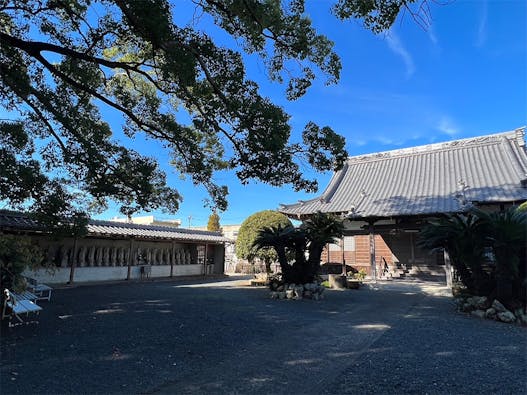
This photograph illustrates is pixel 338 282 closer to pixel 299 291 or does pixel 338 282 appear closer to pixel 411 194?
pixel 299 291

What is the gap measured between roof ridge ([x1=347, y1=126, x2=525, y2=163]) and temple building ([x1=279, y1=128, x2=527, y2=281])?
1.8 inches

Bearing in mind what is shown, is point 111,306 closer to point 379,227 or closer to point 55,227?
point 55,227

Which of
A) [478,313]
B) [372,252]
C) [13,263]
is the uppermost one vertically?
[372,252]

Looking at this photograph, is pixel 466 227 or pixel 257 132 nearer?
pixel 257 132

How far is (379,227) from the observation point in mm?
16234

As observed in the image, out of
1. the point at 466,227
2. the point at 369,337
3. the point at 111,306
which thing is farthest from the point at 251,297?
the point at 466,227

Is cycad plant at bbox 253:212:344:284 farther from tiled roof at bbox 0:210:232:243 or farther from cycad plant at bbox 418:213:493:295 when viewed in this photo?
tiled roof at bbox 0:210:232:243

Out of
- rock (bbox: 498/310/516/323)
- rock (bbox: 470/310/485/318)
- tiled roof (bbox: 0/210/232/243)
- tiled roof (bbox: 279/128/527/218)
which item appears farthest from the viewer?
tiled roof (bbox: 279/128/527/218)

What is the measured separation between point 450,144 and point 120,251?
19252 mm

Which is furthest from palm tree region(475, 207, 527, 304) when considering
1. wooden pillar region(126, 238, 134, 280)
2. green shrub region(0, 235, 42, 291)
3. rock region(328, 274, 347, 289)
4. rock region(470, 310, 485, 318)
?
wooden pillar region(126, 238, 134, 280)

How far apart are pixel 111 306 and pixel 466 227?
359 inches

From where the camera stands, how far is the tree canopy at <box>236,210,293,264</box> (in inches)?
709

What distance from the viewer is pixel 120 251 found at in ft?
57.0

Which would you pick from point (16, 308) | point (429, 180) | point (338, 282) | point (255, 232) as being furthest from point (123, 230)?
point (429, 180)
